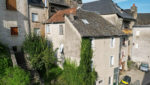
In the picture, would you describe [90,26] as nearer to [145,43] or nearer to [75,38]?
[75,38]

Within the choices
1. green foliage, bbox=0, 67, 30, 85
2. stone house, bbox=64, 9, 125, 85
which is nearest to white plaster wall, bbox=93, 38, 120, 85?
stone house, bbox=64, 9, 125, 85

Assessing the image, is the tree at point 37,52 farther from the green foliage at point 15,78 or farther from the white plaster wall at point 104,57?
the white plaster wall at point 104,57

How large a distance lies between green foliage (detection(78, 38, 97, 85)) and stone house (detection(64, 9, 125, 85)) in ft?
2.40

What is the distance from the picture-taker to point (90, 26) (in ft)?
49.3

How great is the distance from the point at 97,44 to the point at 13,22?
1479cm

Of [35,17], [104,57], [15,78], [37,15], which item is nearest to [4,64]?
[15,78]

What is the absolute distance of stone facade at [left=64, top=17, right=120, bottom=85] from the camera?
45.6 ft

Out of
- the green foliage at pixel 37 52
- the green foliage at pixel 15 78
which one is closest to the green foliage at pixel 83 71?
the green foliage at pixel 37 52

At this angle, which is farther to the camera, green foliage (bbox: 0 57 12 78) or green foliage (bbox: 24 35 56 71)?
green foliage (bbox: 24 35 56 71)

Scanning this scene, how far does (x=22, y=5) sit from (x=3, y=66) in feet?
37.2

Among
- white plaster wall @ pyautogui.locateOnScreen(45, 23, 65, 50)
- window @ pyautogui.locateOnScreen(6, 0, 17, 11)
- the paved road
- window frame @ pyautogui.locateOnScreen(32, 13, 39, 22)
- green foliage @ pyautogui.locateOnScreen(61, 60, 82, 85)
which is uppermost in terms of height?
window @ pyautogui.locateOnScreen(6, 0, 17, 11)

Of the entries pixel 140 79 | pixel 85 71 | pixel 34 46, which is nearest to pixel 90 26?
pixel 85 71

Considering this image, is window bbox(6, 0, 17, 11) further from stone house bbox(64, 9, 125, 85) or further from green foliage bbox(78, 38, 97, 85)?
green foliage bbox(78, 38, 97, 85)

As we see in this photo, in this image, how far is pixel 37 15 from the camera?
20547mm
